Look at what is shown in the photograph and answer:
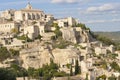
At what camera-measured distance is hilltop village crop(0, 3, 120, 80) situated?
172ft

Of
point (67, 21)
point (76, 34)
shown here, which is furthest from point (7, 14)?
point (76, 34)

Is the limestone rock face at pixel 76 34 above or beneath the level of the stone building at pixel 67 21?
beneath

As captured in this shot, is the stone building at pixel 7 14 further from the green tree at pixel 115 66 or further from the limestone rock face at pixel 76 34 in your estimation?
the green tree at pixel 115 66

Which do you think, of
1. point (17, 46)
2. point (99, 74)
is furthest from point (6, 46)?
point (99, 74)

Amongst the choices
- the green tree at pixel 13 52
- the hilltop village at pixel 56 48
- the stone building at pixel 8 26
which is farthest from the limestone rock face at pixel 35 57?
the stone building at pixel 8 26

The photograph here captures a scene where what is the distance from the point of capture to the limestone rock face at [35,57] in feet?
177

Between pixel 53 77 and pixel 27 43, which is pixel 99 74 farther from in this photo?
pixel 27 43

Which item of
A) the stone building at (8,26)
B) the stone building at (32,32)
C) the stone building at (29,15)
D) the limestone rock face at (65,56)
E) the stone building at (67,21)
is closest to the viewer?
the limestone rock face at (65,56)

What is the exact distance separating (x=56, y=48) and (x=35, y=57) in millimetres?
2688

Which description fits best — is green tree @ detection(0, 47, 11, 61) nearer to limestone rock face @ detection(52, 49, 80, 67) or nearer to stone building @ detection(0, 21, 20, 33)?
limestone rock face @ detection(52, 49, 80, 67)

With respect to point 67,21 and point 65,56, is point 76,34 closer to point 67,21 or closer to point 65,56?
point 67,21

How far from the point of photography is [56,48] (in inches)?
2218

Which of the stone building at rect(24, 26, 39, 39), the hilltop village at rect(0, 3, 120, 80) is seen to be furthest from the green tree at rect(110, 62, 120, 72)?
the stone building at rect(24, 26, 39, 39)

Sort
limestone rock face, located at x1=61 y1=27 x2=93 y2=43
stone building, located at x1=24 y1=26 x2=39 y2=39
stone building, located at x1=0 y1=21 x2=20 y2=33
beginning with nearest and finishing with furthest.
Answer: stone building, located at x1=24 y1=26 x2=39 y2=39, limestone rock face, located at x1=61 y1=27 x2=93 y2=43, stone building, located at x1=0 y1=21 x2=20 y2=33
